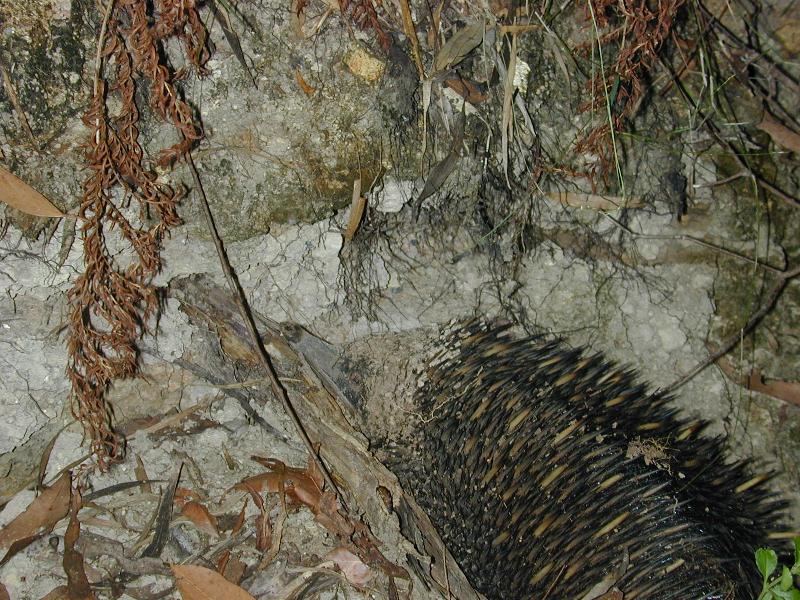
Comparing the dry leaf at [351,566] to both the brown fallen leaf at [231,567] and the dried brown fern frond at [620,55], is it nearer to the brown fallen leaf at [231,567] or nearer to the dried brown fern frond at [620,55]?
the brown fallen leaf at [231,567]

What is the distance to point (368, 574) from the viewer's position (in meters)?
2.48

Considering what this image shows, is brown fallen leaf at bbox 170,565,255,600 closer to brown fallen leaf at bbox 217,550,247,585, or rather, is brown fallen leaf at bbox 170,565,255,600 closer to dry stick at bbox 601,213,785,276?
brown fallen leaf at bbox 217,550,247,585

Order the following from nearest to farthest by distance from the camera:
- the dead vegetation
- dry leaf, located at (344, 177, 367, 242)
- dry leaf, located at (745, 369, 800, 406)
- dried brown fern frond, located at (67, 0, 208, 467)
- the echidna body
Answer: dried brown fern frond, located at (67, 0, 208, 467) < the dead vegetation < dry leaf, located at (344, 177, 367, 242) < the echidna body < dry leaf, located at (745, 369, 800, 406)

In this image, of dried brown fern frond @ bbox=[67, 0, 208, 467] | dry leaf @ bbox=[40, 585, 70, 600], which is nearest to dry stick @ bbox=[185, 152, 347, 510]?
dried brown fern frond @ bbox=[67, 0, 208, 467]

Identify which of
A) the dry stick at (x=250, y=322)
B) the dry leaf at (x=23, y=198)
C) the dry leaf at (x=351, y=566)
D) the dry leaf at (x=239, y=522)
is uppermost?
the dry leaf at (x=23, y=198)

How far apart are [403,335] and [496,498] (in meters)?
0.66

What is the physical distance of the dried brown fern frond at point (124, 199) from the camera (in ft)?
6.04

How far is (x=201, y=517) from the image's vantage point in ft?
8.32

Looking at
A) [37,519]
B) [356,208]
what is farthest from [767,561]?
[37,519]

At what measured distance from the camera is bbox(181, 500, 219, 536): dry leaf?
253cm

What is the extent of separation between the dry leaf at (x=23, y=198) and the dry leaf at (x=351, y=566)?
1.51 m

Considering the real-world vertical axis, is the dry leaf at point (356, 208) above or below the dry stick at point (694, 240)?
above

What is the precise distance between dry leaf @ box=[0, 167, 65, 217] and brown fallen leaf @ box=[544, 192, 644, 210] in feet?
5.23

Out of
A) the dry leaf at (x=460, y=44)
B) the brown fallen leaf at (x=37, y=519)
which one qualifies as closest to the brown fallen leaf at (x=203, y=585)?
the brown fallen leaf at (x=37, y=519)
